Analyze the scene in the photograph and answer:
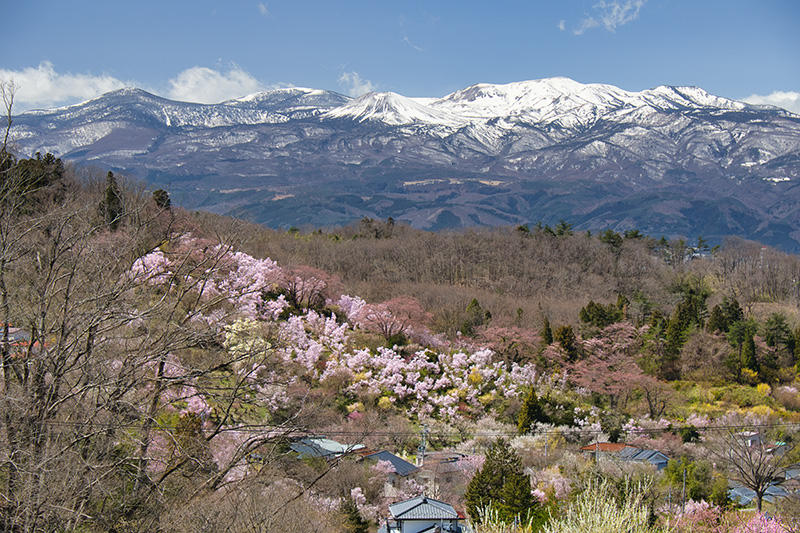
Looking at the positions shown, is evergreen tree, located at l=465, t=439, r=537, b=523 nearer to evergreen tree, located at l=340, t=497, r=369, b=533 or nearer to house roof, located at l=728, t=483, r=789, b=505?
evergreen tree, located at l=340, t=497, r=369, b=533

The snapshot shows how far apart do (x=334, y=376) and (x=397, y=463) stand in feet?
21.0

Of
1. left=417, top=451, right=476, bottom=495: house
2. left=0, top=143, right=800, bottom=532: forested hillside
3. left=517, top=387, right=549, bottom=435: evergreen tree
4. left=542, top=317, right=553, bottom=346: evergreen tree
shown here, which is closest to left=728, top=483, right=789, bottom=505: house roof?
left=0, top=143, right=800, bottom=532: forested hillside

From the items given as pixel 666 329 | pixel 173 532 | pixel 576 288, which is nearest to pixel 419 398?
pixel 666 329

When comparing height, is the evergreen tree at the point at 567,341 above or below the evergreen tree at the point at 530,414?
→ above

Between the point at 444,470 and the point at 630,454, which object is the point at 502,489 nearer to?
the point at 444,470

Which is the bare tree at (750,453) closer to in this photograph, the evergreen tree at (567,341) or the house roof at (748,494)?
the house roof at (748,494)

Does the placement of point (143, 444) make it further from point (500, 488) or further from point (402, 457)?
point (402, 457)

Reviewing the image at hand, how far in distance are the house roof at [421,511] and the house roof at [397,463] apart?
6.07 ft

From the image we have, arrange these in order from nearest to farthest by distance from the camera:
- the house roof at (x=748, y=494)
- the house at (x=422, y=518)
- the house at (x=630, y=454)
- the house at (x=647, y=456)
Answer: the house at (x=422, y=518) < the house roof at (x=748, y=494) < the house at (x=630, y=454) < the house at (x=647, y=456)

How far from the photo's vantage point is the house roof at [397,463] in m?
19.7

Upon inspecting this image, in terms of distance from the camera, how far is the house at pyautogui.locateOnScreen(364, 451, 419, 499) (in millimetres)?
19281

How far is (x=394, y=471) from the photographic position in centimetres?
1945

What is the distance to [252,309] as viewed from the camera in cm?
2792

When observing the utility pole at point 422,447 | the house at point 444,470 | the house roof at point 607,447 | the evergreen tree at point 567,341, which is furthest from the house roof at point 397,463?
the evergreen tree at point 567,341
